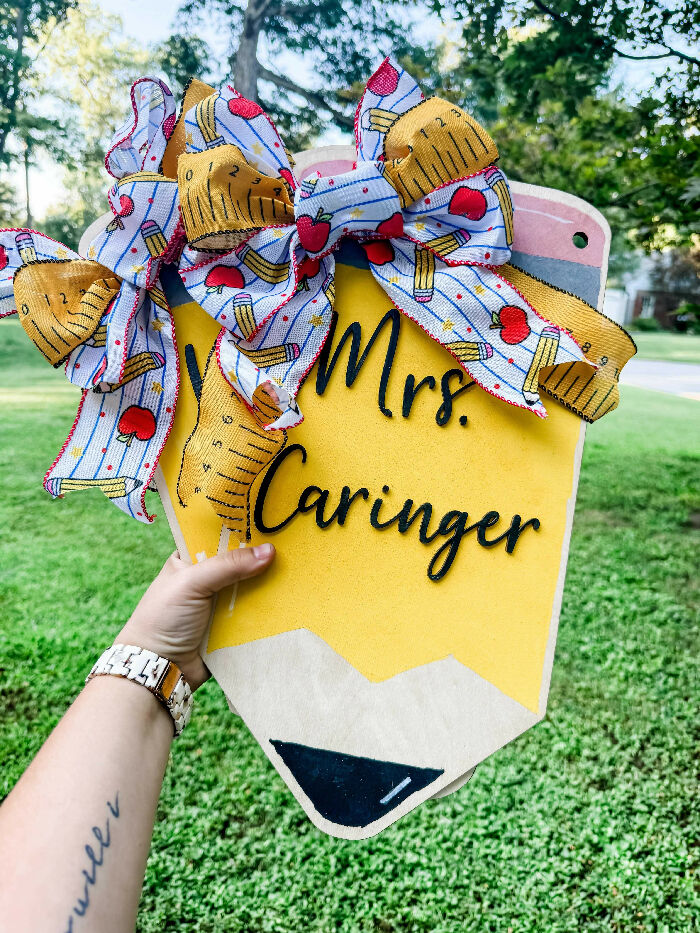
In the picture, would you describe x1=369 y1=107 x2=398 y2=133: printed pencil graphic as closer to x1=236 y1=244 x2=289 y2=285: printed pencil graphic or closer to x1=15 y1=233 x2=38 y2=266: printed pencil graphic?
x1=236 y1=244 x2=289 y2=285: printed pencil graphic

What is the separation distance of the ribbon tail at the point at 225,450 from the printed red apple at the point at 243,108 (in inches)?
11.0

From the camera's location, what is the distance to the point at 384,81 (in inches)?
28.7

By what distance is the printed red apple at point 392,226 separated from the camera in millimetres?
733

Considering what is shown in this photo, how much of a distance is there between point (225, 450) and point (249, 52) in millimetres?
4635

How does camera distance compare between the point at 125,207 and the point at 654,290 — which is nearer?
the point at 125,207

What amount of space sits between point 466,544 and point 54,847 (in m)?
0.52

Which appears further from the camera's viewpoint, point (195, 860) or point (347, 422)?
point (195, 860)

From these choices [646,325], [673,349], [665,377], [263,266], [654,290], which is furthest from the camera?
[654,290]

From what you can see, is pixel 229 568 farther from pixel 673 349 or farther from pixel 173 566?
pixel 673 349

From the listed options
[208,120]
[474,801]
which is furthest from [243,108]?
[474,801]

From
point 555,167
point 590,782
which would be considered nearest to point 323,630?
point 590,782

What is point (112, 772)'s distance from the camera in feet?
2.35

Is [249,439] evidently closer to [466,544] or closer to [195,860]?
[466,544]

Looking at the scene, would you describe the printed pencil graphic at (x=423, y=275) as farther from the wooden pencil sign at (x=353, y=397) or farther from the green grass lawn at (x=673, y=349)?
the green grass lawn at (x=673, y=349)
